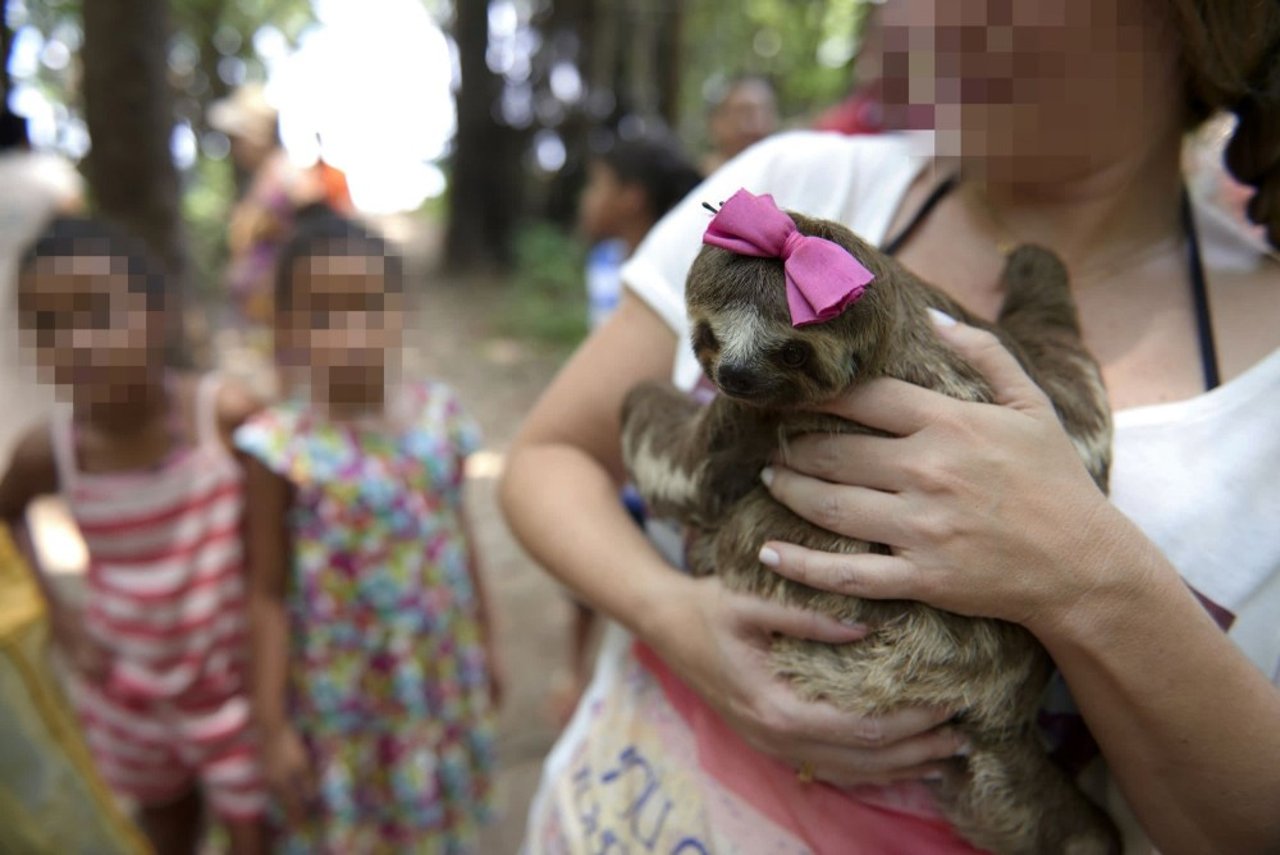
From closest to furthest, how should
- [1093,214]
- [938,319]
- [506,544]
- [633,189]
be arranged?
[938,319], [1093,214], [633,189], [506,544]

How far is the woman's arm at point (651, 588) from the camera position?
1.03 m

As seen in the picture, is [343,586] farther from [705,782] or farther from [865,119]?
[865,119]

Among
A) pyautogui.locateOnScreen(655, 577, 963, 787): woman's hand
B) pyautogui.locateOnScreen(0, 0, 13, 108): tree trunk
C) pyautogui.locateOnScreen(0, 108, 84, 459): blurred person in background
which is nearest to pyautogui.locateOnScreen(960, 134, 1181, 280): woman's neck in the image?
pyautogui.locateOnScreen(655, 577, 963, 787): woman's hand

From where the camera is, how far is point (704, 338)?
3.13 ft

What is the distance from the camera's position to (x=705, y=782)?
1171mm

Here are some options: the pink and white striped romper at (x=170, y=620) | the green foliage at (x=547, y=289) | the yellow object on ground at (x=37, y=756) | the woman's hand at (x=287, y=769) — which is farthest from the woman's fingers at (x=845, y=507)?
the green foliage at (x=547, y=289)

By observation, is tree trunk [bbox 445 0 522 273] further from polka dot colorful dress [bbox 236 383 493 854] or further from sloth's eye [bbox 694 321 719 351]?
sloth's eye [bbox 694 321 719 351]

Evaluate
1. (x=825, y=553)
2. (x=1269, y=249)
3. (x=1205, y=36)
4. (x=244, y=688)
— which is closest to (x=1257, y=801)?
(x=825, y=553)

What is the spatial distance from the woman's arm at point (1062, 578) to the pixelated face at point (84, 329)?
1.80 metres

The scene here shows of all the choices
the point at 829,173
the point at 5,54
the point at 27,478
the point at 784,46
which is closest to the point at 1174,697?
the point at 829,173

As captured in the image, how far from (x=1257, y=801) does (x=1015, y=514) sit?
456 mm

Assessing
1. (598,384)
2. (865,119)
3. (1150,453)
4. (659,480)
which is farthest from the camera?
(865,119)

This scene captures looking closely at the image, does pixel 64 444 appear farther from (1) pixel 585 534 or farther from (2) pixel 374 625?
(1) pixel 585 534

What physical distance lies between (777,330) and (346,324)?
5.15 feet
